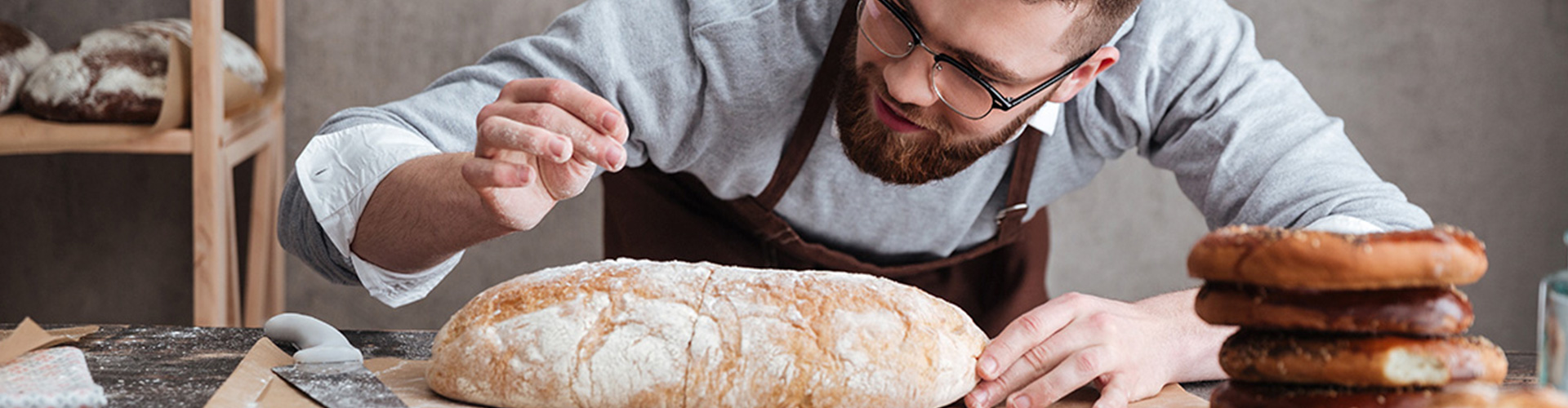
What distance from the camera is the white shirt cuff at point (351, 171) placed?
3.96ft

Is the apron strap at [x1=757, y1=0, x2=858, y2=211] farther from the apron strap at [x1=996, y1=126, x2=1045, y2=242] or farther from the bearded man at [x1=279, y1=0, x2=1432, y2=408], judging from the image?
the apron strap at [x1=996, y1=126, x2=1045, y2=242]

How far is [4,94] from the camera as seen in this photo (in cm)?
185

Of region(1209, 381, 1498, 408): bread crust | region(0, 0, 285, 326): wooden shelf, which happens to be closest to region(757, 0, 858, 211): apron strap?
region(1209, 381, 1498, 408): bread crust

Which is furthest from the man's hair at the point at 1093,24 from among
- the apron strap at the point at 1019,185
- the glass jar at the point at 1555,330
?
the glass jar at the point at 1555,330

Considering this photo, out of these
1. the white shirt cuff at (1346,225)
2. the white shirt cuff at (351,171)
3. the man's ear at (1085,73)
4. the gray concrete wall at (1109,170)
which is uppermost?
the man's ear at (1085,73)

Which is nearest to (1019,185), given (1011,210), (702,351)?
(1011,210)

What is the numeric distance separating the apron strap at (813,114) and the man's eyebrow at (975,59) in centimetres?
21

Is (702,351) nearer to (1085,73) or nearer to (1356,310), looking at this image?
(1356,310)

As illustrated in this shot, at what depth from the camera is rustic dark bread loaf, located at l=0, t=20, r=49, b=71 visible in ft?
6.26

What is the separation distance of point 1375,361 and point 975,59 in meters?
0.63

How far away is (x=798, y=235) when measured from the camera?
1694mm

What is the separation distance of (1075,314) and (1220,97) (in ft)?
2.02

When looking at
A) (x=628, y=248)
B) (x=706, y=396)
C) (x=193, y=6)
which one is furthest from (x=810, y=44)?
(x=193, y=6)

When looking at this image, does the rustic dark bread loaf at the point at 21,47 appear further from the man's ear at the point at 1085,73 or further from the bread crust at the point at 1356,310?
the bread crust at the point at 1356,310
